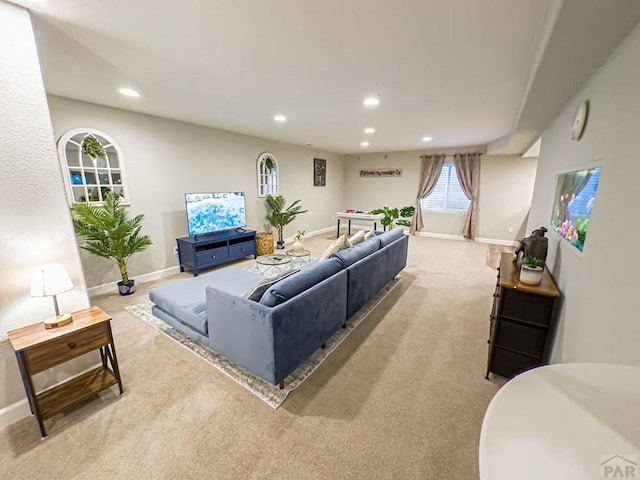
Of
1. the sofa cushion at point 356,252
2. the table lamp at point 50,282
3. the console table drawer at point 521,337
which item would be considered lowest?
the console table drawer at point 521,337

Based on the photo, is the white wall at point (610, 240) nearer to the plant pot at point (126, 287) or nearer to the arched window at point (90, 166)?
the plant pot at point (126, 287)

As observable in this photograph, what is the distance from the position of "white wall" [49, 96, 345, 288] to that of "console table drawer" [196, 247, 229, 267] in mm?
535

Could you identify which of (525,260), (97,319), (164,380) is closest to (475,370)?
(525,260)

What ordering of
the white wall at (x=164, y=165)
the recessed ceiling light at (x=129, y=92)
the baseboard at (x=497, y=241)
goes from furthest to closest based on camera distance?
the baseboard at (x=497, y=241)
the white wall at (x=164, y=165)
the recessed ceiling light at (x=129, y=92)

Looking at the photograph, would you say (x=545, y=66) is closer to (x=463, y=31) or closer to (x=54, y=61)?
(x=463, y=31)

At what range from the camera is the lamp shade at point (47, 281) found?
161cm

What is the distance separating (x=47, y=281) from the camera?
1.63 metres

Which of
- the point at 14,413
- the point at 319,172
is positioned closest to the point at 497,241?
the point at 319,172

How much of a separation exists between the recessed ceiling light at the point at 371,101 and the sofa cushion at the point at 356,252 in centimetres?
160

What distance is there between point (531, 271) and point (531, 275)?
30mm

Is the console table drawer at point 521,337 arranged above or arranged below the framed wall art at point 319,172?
below

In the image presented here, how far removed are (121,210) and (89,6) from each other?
242 centimetres

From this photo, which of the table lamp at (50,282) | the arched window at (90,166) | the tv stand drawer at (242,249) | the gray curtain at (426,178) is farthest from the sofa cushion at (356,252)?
the gray curtain at (426,178)

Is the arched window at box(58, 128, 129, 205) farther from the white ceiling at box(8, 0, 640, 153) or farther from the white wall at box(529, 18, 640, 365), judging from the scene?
the white wall at box(529, 18, 640, 365)
